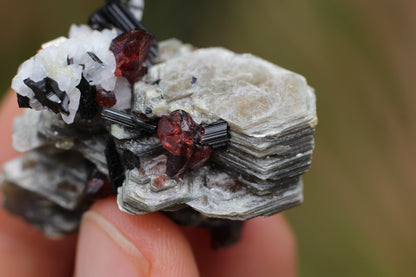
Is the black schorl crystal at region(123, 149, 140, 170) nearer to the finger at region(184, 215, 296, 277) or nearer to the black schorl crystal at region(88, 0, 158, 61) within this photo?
the black schorl crystal at region(88, 0, 158, 61)

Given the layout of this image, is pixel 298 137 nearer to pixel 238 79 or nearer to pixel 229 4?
pixel 238 79

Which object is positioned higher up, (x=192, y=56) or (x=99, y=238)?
(x=192, y=56)

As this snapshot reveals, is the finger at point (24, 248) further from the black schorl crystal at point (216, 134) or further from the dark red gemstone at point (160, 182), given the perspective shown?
the black schorl crystal at point (216, 134)

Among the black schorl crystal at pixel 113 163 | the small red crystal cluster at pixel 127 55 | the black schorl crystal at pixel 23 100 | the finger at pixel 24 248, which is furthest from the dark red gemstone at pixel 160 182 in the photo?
the finger at pixel 24 248

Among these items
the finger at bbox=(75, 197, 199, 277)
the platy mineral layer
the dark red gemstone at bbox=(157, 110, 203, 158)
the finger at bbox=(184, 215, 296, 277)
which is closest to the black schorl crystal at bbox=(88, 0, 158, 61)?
the platy mineral layer

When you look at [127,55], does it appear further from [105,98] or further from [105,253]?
[105,253]

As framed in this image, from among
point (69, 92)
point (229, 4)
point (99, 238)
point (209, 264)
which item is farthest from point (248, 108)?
point (229, 4)
